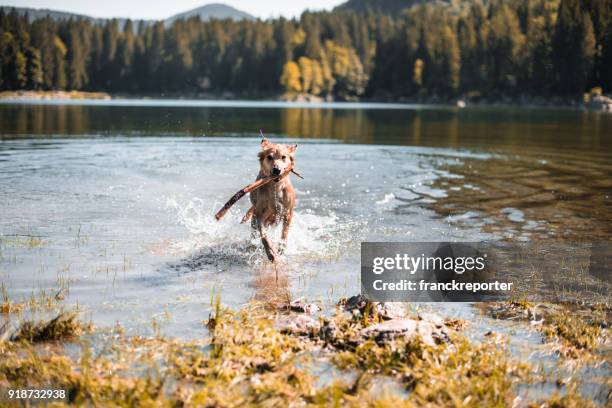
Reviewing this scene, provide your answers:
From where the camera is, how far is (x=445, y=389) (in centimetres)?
524

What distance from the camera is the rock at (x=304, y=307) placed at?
7377 millimetres

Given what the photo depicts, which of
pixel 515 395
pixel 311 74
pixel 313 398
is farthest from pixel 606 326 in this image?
pixel 311 74

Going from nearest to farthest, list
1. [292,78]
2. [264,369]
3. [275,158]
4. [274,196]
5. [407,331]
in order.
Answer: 1. [264,369]
2. [407,331]
3. [275,158]
4. [274,196]
5. [292,78]

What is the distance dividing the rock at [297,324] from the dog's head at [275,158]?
3.58 m

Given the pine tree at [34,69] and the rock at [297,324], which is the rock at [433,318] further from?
the pine tree at [34,69]

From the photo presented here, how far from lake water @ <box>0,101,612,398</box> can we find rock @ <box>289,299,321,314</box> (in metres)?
0.47

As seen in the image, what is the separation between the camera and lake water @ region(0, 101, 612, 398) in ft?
27.1

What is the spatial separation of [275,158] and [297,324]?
14.0 ft

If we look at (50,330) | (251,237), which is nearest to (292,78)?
(251,237)

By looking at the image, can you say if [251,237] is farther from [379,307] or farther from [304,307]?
[379,307]

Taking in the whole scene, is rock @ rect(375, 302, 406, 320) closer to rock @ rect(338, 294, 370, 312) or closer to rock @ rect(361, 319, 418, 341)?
rock @ rect(338, 294, 370, 312)

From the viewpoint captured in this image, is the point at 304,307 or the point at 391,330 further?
the point at 304,307

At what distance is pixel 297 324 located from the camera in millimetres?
6633

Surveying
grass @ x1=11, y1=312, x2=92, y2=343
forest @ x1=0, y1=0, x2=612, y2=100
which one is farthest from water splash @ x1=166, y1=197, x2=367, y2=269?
forest @ x1=0, y1=0, x2=612, y2=100
